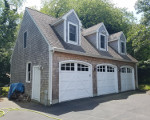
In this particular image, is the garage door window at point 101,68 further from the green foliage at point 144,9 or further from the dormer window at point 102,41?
the green foliage at point 144,9

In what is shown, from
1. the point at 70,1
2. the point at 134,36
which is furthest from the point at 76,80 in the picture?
the point at 70,1

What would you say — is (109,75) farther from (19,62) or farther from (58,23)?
(19,62)

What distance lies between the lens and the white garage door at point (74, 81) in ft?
25.0

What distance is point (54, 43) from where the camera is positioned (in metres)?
7.55

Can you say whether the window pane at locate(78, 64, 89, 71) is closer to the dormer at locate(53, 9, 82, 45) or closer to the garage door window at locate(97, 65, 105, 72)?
the garage door window at locate(97, 65, 105, 72)

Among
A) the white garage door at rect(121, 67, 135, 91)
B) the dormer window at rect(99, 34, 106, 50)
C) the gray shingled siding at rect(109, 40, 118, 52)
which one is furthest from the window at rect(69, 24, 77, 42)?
the white garage door at rect(121, 67, 135, 91)

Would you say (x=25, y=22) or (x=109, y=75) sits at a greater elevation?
(x=25, y=22)

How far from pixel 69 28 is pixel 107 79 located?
18.8 feet

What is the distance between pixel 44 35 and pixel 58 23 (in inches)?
76.5

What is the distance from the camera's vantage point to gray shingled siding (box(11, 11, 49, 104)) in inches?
297

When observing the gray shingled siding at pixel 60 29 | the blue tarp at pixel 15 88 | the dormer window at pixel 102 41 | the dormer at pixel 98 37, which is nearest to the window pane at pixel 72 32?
the gray shingled siding at pixel 60 29

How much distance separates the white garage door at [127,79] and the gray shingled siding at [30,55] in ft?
28.4

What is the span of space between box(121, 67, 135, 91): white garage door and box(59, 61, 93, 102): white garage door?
5.11 m

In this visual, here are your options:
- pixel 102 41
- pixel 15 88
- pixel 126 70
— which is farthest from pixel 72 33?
pixel 126 70
